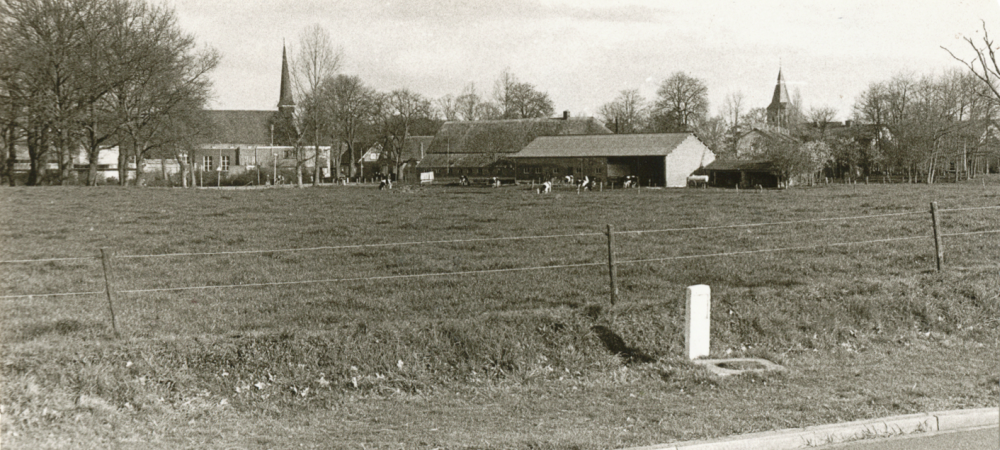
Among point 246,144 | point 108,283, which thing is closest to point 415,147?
point 246,144

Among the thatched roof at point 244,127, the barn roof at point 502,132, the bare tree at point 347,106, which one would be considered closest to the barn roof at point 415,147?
the barn roof at point 502,132

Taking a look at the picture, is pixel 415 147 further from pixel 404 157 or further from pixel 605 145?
pixel 605 145

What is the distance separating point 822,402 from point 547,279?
627 centimetres

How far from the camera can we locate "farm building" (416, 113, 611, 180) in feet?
309

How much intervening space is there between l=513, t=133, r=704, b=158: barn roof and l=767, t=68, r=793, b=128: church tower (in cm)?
3553

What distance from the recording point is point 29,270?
1361 cm

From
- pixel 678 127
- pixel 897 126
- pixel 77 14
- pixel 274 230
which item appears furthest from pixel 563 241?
pixel 678 127

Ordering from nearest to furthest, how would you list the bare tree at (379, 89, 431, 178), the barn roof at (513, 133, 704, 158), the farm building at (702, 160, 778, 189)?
the farm building at (702, 160, 778, 189), the barn roof at (513, 133, 704, 158), the bare tree at (379, 89, 431, 178)

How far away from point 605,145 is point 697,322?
69.9 meters

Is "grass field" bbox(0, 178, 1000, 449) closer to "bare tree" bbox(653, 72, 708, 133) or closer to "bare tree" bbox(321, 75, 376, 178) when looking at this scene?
"bare tree" bbox(321, 75, 376, 178)

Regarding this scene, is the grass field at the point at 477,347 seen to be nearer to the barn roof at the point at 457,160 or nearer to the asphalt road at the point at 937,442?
the asphalt road at the point at 937,442

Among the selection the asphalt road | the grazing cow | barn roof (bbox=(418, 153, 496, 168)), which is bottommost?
the asphalt road

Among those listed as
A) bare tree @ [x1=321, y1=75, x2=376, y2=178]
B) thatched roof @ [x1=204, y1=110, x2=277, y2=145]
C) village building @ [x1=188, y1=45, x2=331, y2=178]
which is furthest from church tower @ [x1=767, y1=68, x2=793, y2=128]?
thatched roof @ [x1=204, y1=110, x2=277, y2=145]

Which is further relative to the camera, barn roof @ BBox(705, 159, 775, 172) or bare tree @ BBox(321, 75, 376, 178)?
bare tree @ BBox(321, 75, 376, 178)
